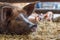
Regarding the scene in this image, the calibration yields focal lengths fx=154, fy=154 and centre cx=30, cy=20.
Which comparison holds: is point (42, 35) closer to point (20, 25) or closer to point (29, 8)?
point (20, 25)

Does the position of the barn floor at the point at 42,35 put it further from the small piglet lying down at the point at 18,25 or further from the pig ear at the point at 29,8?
the pig ear at the point at 29,8

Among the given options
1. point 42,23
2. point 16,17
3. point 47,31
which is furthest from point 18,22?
point 42,23

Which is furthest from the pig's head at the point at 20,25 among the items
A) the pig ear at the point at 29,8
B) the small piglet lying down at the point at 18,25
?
the pig ear at the point at 29,8

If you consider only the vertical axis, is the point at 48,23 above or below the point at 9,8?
below

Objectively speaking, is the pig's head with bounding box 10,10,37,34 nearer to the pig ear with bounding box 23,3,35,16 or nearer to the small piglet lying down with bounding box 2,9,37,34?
the small piglet lying down with bounding box 2,9,37,34

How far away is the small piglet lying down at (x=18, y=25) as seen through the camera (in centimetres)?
133

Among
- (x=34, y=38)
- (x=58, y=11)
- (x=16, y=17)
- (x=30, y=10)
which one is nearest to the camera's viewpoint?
(x=34, y=38)

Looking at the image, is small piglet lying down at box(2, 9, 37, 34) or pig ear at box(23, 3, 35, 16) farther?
pig ear at box(23, 3, 35, 16)

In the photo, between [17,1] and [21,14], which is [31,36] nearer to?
[21,14]

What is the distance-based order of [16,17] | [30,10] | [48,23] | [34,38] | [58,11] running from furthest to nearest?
[58,11] → [48,23] → [30,10] → [16,17] → [34,38]

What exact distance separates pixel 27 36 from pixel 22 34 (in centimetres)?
6

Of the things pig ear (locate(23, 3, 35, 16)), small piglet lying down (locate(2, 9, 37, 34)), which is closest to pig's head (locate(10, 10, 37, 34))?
small piglet lying down (locate(2, 9, 37, 34))

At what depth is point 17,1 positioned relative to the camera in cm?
174

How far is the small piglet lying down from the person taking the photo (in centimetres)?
133
